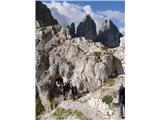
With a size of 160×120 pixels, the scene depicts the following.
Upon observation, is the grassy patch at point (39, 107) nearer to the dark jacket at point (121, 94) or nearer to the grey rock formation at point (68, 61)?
the grey rock formation at point (68, 61)

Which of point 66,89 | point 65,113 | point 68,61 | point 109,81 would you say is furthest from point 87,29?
point 65,113

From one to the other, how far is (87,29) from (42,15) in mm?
715

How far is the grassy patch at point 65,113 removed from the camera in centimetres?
1400

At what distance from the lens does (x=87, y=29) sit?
13836 millimetres

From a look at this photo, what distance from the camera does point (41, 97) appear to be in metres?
14.0

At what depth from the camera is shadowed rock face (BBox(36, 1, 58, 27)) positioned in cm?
1381

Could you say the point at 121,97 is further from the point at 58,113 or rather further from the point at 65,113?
the point at 58,113

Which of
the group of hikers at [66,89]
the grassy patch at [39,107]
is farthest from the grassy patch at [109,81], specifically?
the grassy patch at [39,107]

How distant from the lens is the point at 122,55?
13711 mm
